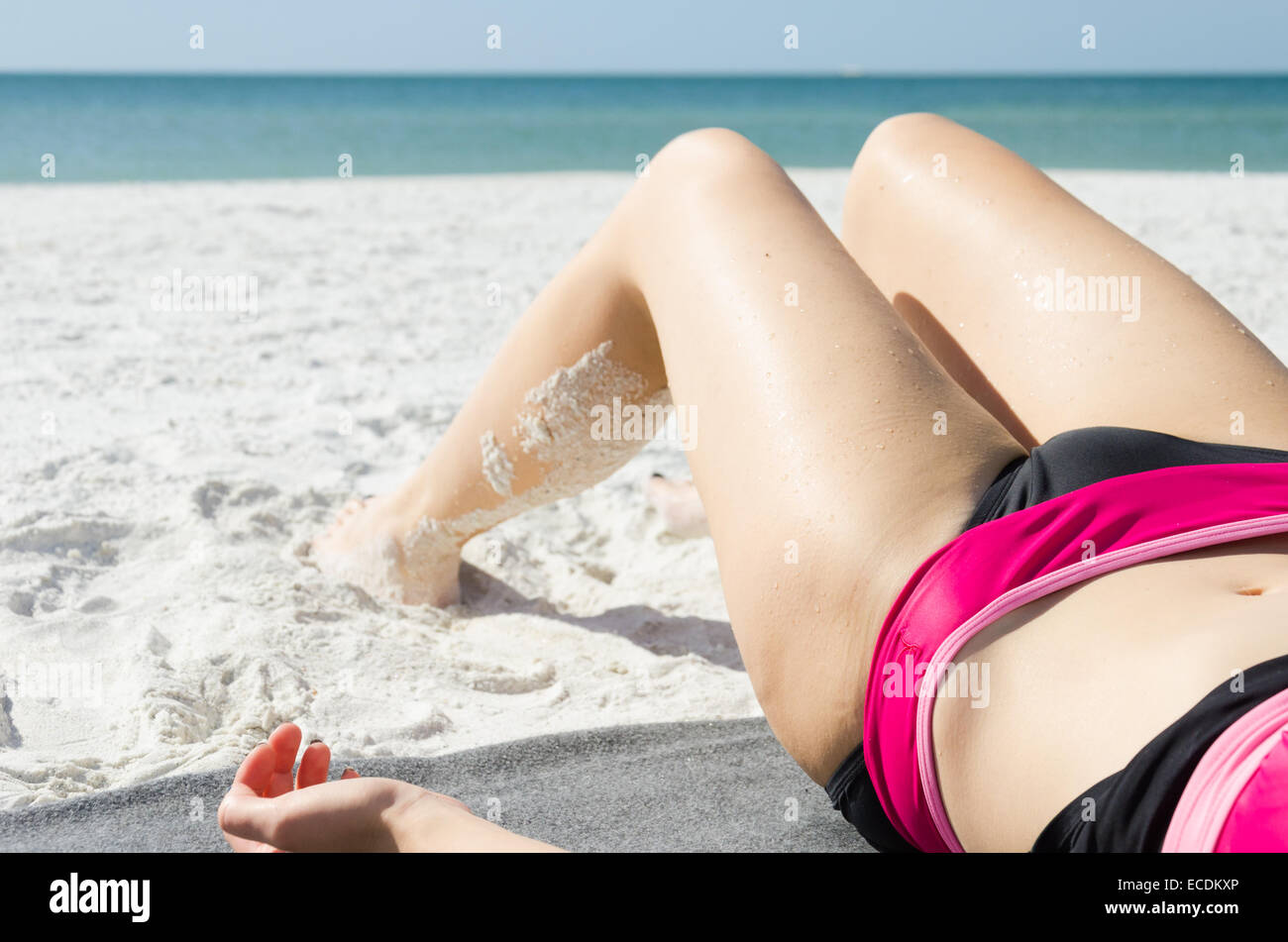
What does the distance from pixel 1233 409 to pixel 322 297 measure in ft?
11.1

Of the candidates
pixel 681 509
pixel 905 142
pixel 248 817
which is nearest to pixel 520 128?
pixel 681 509

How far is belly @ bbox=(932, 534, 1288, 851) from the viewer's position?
75cm

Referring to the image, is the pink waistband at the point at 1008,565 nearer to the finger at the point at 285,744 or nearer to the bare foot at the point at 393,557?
the finger at the point at 285,744

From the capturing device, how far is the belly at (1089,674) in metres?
0.75

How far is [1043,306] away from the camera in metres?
1.16

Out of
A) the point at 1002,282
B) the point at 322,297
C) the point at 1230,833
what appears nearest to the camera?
the point at 1230,833

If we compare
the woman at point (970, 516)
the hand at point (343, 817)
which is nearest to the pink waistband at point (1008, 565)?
the woman at point (970, 516)

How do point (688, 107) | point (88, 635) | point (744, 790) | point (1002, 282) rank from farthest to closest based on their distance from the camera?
point (688, 107), point (88, 635), point (744, 790), point (1002, 282)

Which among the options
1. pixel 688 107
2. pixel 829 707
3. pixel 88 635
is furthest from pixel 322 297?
pixel 688 107

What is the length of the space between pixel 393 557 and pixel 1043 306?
1059 mm

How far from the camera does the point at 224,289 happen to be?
3.88 metres

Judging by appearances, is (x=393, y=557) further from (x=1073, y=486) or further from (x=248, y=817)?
(x=1073, y=486)

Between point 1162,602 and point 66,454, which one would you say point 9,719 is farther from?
point 1162,602

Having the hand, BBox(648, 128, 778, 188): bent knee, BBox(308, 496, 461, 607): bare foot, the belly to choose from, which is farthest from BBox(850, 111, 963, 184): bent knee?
the hand
